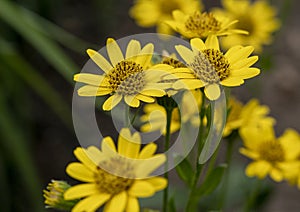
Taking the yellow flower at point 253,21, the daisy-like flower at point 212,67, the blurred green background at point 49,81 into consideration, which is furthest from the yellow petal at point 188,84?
the yellow flower at point 253,21

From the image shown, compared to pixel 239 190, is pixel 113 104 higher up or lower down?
lower down

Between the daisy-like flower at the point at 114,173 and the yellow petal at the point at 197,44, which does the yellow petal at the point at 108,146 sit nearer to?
the daisy-like flower at the point at 114,173

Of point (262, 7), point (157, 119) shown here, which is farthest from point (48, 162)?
point (157, 119)

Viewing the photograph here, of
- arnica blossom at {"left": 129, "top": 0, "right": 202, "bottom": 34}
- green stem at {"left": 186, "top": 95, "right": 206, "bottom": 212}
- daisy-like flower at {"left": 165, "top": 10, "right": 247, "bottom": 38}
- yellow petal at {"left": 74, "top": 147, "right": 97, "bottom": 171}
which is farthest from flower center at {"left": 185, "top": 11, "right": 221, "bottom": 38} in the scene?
arnica blossom at {"left": 129, "top": 0, "right": 202, "bottom": 34}

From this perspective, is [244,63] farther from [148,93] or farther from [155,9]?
[155,9]

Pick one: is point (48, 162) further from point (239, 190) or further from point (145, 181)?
point (145, 181)

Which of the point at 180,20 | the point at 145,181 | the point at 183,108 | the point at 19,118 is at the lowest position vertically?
the point at 145,181

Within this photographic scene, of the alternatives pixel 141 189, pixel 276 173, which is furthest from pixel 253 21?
pixel 141 189

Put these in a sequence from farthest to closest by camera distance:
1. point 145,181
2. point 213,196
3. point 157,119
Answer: point 213,196
point 157,119
point 145,181

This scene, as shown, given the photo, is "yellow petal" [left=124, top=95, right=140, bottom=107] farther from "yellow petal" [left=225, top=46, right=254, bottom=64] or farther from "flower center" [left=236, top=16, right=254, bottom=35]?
"flower center" [left=236, top=16, right=254, bottom=35]
